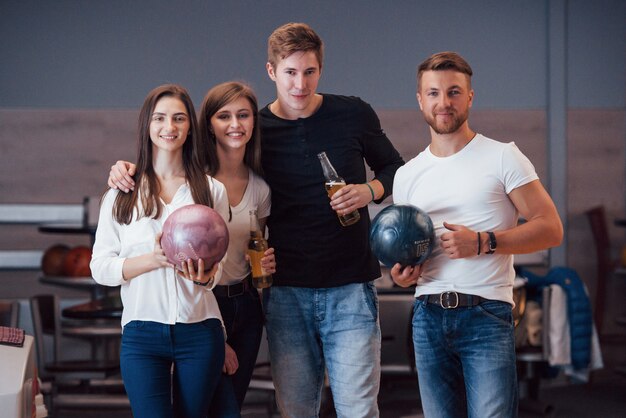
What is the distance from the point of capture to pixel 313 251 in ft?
9.17

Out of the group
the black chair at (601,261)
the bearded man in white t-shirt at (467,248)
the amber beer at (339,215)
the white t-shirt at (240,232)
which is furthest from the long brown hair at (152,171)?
the black chair at (601,261)

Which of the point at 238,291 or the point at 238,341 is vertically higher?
the point at 238,291

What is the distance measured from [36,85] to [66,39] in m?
0.41

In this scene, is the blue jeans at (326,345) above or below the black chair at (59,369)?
above

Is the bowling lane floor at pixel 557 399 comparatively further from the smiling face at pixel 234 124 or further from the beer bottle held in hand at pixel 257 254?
the smiling face at pixel 234 124

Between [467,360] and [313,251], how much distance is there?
651 mm

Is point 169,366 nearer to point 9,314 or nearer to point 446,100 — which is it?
point 446,100

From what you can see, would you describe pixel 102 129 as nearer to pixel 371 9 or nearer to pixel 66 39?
pixel 66 39

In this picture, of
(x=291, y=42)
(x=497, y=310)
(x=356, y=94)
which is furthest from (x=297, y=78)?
(x=356, y=94)

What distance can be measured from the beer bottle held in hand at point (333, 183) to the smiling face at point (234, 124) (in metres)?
0.26

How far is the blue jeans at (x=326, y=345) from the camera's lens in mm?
2738

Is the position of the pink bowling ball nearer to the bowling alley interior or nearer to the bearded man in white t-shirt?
the bearded man in white t-shirt

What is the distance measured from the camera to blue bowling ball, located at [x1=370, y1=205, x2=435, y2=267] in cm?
242

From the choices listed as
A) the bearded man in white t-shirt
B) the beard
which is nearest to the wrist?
the bearded man in white t-shirt
